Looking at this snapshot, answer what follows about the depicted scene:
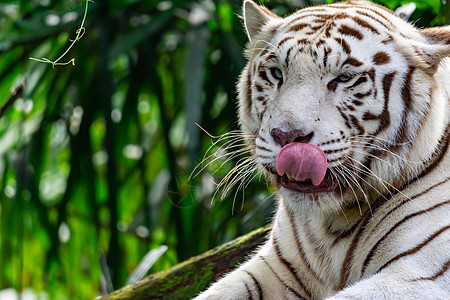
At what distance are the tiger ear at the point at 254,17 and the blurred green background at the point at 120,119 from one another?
103cm

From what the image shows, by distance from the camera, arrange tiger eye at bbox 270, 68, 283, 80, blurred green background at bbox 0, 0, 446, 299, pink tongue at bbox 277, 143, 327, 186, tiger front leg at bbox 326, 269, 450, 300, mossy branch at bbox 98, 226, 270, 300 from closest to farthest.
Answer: tiger front leg at bbox 326, 269, 450, 300 → pink tongue at bbox 277, 143, 327, 186 → tiger eye at bbox 270, 68, 283, 80 → mossy branch at bbox 98, 226, 270, 300 → blurred green background at bbox 0, 0, 446, 299

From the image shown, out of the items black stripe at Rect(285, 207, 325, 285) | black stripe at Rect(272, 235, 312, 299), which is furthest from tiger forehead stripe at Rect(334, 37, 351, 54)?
black stripe at Rect(272, 235, 312, 299)

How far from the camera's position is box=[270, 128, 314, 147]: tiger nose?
154 cm

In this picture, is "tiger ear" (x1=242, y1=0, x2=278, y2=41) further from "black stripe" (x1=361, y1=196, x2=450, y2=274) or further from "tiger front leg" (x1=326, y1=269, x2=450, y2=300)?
"tiger front leg" (x1=326, y1=269, x2=450, y2=300)

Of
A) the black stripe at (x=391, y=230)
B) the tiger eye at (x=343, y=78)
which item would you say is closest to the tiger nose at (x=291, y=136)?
the tiger eye at (x=343, y=78)

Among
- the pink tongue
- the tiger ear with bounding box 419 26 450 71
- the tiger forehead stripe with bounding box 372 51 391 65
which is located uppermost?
the tiger ear with bounding box 419 26 450 71

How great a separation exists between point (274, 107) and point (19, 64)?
2.26m

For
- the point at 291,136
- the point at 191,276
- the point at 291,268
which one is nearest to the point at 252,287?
the point at 291,268

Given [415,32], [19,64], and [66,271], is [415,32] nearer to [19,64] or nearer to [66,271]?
[19,64]

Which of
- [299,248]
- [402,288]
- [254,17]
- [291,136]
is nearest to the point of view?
[402,288]

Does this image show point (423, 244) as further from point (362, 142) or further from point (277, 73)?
point (277, 73)

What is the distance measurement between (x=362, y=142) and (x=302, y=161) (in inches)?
7.7

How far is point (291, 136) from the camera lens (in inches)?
61.1

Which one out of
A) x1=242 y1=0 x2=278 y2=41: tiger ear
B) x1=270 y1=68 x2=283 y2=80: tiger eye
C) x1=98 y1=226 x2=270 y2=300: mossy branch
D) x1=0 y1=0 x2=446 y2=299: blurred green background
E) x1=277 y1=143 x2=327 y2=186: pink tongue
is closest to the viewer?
x1=277 y1=143 x2=327 y2=186: pink tongue
